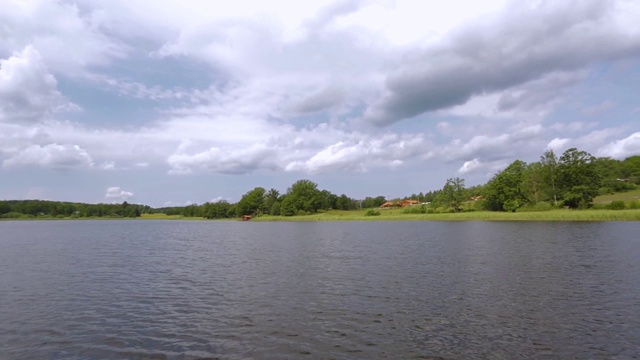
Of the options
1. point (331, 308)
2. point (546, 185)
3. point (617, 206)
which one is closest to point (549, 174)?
point (546, 185)

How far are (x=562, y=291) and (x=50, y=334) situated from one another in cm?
2855

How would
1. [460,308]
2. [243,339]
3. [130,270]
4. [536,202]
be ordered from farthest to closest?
[536,202] → [130,270] → [460,308] → [243,339]

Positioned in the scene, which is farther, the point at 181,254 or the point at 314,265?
the point at 181,254

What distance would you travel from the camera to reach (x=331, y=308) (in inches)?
893

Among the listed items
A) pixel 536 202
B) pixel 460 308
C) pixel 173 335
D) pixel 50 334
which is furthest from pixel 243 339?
pixel 536 202

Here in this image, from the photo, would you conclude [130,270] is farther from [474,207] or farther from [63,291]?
[474,207]

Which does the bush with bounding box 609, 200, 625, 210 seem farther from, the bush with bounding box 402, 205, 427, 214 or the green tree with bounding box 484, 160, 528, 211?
the bush with bounding box 402, 205, 427, 214

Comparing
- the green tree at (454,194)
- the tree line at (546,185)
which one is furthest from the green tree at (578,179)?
the green tree at (454,194)

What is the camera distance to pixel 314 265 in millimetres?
39250

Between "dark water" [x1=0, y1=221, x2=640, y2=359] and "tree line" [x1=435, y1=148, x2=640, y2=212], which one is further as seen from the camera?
"tree line" [x1=435, y1=148, x2=640, y2=212]

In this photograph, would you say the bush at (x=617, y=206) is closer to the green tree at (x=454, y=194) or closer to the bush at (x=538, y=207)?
the bush at (x=538, y=207)

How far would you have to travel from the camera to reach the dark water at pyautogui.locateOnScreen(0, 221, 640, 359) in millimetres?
16500

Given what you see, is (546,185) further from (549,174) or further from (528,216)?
(528,216)

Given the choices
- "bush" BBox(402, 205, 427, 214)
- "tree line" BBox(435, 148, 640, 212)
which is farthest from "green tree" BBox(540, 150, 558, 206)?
"bush" BBox(402, 205, 427, 214)
